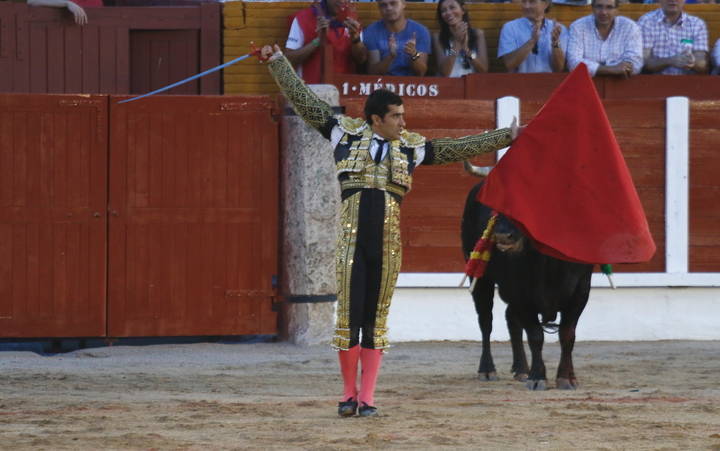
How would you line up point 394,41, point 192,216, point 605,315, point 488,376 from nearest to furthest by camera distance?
point 488,376 → point 192,216 → point 394,41 → point 605,315

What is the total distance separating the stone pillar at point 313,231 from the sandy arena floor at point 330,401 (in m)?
0.27

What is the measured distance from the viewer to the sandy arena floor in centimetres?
518

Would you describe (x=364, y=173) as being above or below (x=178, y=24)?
below

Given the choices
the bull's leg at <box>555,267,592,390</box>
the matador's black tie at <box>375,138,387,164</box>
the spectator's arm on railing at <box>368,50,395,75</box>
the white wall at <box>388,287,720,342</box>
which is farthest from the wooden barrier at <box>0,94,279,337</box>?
the matador's black tie at <box>375,138,387,164</box>

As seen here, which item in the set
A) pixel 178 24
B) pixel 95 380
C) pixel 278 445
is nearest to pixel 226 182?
pixel 178 24

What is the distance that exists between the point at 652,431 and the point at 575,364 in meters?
2.91

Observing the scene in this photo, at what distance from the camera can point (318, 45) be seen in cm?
956

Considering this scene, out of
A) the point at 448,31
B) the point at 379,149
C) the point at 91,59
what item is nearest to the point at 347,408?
the point at 379,149

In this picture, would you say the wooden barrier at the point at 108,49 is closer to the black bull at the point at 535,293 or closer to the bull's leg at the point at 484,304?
the bull's leg at the point at 484,304

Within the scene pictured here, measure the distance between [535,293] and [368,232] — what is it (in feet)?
5.28

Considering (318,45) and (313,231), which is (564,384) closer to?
(313,231)

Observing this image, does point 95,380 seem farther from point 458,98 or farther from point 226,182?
point 458,98

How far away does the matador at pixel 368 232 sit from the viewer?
5844mm

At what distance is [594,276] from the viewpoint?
9.80m
